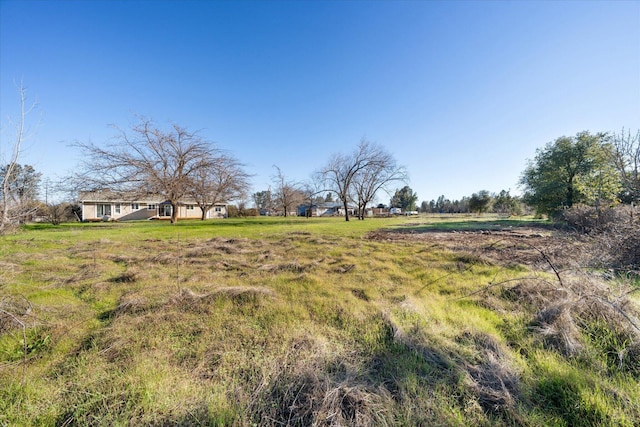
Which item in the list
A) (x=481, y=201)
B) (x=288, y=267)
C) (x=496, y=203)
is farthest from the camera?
(x=496, y=203)

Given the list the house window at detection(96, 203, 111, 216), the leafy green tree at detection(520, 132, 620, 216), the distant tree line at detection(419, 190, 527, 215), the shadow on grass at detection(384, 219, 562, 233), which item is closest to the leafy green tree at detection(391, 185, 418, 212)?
the distant tree line at detection(419, 190, 527, 215)

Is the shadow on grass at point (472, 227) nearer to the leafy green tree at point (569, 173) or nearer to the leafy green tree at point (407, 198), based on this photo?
the leafy green tree at point (569, 173)

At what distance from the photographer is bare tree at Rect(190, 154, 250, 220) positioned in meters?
23.9

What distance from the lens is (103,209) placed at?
31.6m

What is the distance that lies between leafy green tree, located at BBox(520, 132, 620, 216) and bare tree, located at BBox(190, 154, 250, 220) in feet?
106

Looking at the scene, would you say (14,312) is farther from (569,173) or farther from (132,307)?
(569,173)

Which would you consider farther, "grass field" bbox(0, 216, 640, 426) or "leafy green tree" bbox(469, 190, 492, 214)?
"leafy green tree" bbox(469, 190, 492, 214)

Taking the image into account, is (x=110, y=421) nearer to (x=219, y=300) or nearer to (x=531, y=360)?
(x=219, y=300)

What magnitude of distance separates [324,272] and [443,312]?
9.19 ft

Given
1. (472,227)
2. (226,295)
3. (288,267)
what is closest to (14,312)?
(226,295)

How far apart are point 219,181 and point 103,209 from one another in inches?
789

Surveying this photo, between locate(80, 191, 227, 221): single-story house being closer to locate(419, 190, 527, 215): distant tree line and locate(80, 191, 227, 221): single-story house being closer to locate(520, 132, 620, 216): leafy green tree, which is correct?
locate(520, 132, 620, 216): leafy green tree

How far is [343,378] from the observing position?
2.05 metres

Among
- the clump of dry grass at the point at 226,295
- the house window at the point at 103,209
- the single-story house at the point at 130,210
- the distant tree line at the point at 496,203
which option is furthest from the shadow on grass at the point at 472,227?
the house window at the point at 103,209
